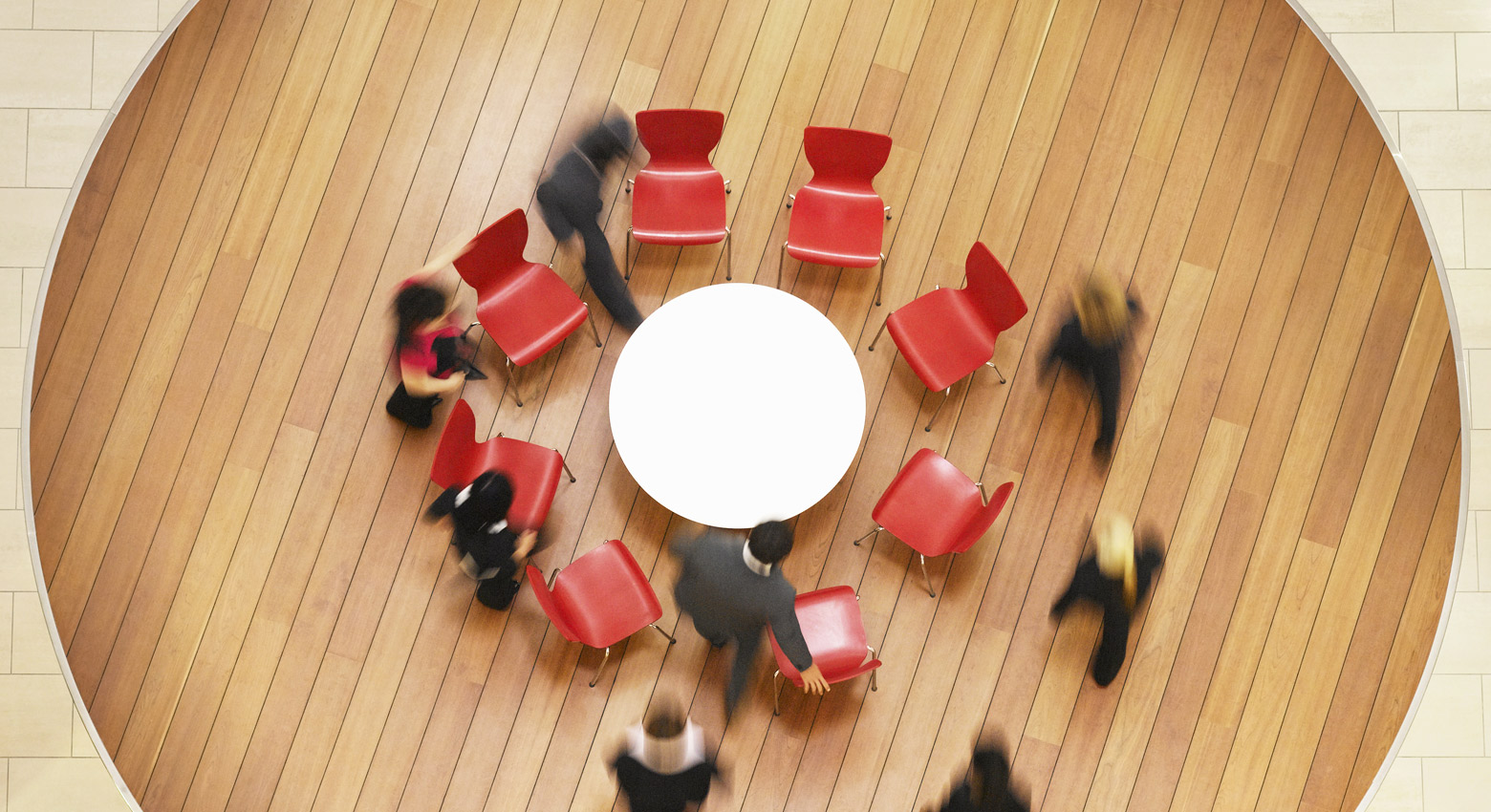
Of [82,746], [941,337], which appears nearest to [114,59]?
[82,746]

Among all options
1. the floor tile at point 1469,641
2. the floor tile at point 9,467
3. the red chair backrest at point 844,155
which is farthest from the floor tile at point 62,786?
the floor tile at point 1469,641

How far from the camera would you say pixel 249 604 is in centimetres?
440

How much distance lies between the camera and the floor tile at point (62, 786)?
446 cm

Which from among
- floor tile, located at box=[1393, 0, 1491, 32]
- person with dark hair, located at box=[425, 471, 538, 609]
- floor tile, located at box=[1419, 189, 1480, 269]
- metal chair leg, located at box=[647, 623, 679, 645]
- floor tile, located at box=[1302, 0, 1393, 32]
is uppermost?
floor tile, located at box=[1393, 0, 1491, 32]

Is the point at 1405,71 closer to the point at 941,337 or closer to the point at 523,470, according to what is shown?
the point at 941,337

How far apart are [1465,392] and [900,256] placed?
2522 mm

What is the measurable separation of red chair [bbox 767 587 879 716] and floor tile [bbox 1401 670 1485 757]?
2520 mm

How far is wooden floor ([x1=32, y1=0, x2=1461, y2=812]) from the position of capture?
436cm

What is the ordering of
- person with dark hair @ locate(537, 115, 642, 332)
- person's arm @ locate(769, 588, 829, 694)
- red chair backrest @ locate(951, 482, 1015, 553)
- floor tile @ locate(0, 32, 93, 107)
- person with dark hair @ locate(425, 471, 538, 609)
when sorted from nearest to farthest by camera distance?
1. red chair backrest @ locate(951, 482, 1015, 553)
2. person's arm @ locate(769, 588, 829, 694)
3. person with dark hair @ locate(425, 471, 538, 609)
4. person with dark hair @ locate(537, 115, 642, 332)
5. floor tile @ locate(0, 32, 93, 107)

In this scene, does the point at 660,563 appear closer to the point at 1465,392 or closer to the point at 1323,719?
the point at 1323,719

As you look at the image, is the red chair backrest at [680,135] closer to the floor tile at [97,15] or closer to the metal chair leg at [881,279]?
the metal chair leg at [881,279]

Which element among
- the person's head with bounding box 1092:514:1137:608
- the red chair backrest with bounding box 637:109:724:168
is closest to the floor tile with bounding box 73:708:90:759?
the red chair backrest with bounding box 637:109:724:168

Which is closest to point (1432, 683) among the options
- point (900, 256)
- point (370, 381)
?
point (900, 256)

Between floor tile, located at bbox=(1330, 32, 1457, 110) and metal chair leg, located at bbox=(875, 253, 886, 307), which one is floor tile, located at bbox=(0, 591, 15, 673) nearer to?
metal chair leg, located at bbox=(875, 253, 886, 307)
